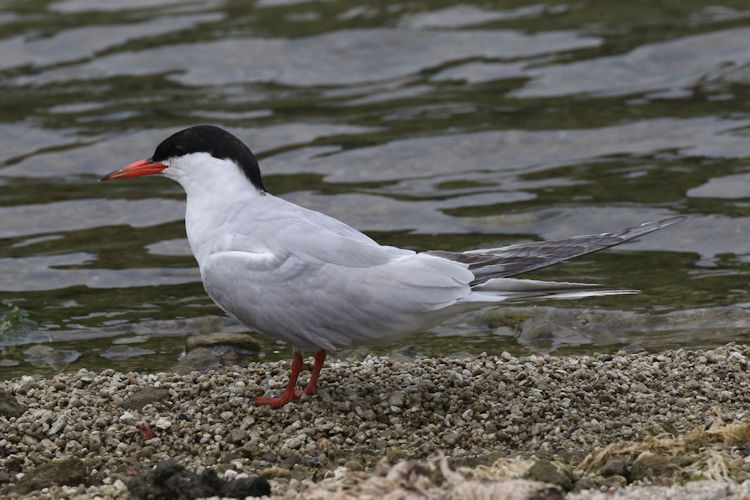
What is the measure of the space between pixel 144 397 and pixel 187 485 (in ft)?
3.87

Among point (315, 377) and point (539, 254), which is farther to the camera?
point (315, 377)

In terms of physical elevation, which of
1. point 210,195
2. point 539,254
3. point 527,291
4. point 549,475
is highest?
point 210,195

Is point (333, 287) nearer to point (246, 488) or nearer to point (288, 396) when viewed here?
point (288, 396)

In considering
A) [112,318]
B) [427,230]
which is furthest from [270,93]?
[112,318]

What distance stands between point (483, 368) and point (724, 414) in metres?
1.03

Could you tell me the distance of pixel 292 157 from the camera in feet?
30.2

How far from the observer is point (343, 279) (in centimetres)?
434

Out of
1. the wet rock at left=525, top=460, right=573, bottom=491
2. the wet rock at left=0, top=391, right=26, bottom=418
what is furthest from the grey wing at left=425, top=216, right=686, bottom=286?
the wet rock at left=0, top=391, right=26, bottom=418

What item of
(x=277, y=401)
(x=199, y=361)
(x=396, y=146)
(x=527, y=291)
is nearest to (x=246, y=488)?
(x=277, y=401)

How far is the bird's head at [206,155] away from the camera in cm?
483

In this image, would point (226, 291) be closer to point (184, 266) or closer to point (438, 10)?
point (184, 266)

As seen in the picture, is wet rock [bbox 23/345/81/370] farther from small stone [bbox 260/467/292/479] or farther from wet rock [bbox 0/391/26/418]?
small stone [bbox 260/467/292/479]

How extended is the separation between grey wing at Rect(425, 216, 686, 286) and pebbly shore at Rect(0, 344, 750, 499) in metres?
0.52

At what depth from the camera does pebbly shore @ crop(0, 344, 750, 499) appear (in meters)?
3.34
